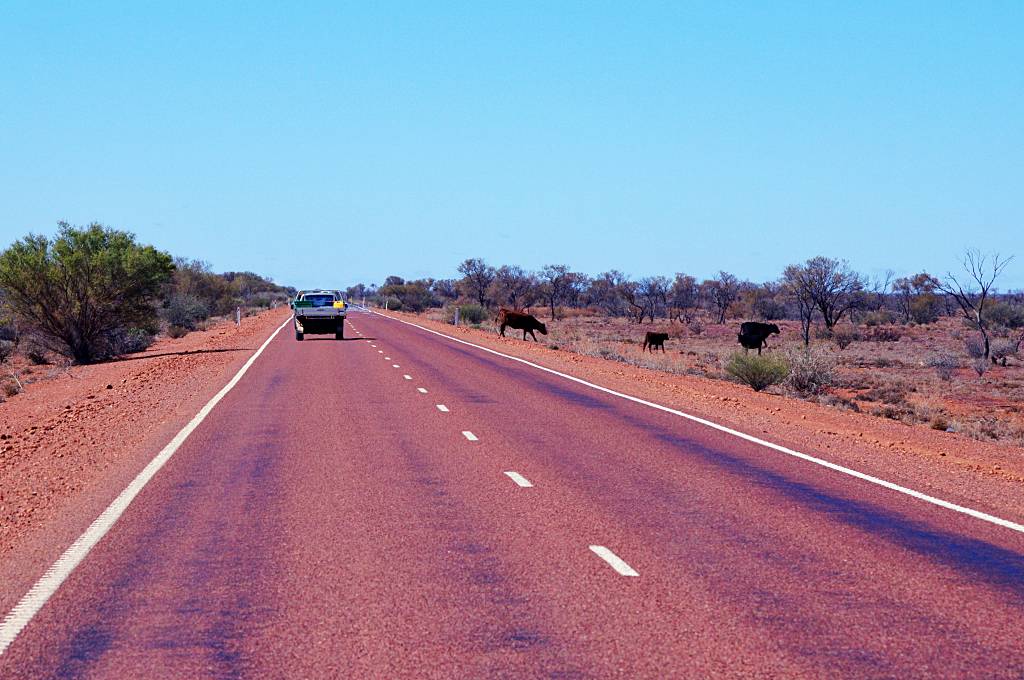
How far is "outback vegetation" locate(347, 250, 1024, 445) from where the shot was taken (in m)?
29.2

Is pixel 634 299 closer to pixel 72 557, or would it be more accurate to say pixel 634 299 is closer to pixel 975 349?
pixel 975 349

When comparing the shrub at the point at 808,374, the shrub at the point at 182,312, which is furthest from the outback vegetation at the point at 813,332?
the shrub at the point at 182,312

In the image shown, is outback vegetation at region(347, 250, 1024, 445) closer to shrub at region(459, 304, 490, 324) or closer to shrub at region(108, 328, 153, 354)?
shrub at region(459, 304, 490, 324)

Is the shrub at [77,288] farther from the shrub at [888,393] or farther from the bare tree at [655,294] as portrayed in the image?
the bare tree at [655,294]

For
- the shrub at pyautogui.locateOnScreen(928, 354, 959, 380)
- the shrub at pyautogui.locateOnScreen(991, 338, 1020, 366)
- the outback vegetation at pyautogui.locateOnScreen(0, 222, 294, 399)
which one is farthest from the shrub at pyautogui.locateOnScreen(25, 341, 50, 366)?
the shrub at pyautogui.locateOnScreen(991, 338, 1020, 366)

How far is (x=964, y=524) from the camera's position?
9383mm

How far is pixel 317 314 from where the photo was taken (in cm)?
4144

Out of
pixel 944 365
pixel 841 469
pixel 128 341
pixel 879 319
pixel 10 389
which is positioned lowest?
pixel 10 389

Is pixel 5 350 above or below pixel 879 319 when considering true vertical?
below

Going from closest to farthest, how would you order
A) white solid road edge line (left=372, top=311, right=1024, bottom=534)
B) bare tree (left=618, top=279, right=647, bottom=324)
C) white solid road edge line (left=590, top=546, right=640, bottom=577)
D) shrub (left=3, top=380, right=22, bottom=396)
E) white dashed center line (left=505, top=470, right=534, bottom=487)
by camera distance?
white solid road edge line (left=590, top=546, right=640, bottom=577)
white solid road edge line (left=372, top=311, right=1024, bottom=534)
white dashed center line (left=505, top=470, right=534, bottom=487)
shrub (left=3, top=380, right=22, bottom=396)
bare tree (left=618, top=279, right=647, bottom=324)

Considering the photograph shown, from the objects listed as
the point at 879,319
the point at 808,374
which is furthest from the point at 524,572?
the point at 879,319

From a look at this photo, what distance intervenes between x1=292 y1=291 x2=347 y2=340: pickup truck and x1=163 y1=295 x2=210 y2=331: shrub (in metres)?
22.3

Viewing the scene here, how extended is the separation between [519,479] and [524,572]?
3.92 metres

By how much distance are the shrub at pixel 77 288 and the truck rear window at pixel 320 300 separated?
6.03 meters
